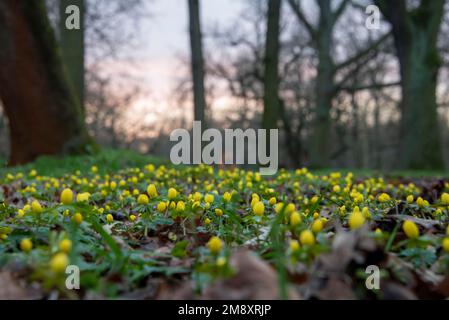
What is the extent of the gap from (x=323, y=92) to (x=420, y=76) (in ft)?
12.8

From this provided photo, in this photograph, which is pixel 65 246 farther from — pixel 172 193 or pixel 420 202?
pixel 420 202

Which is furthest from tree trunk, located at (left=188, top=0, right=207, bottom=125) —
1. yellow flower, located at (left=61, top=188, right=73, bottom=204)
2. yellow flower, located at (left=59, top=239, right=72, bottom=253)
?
yellow flower, located at (left=59, top=239, right=72, bottom=253)

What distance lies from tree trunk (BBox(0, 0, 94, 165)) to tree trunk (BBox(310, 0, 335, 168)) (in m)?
9.47

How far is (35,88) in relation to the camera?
28.3ft

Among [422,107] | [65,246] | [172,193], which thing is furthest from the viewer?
[422,107]

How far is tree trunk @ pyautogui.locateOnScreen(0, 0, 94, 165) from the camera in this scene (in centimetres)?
845

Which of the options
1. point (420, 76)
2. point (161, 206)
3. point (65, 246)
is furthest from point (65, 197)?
point (420, 76)

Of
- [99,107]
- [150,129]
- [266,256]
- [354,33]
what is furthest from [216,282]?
[150,129]

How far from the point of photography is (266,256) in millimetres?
1475

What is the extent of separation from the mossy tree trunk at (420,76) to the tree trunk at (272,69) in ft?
11.3

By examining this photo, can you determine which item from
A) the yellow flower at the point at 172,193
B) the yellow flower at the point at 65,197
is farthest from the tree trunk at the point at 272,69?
the yellow flower at the point at 65,197

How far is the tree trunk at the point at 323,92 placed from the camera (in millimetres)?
15492

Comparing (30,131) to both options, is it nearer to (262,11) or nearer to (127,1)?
(127,1)

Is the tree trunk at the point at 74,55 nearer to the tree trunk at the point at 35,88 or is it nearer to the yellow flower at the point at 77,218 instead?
the tree trunk at the point at 35,88
